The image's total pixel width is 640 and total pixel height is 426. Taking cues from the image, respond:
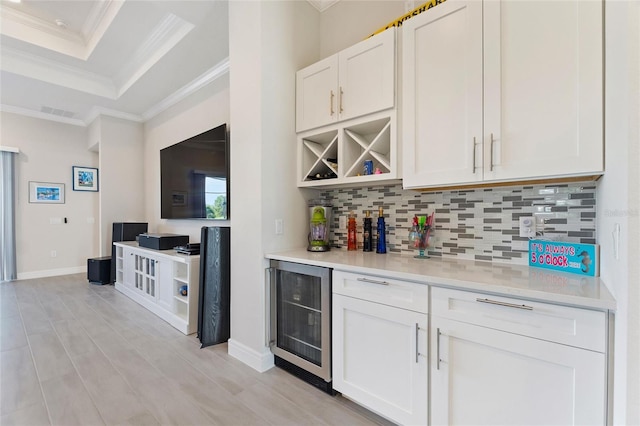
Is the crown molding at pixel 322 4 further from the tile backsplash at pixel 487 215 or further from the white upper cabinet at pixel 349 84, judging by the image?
the tile backsplash at pixel 487 215

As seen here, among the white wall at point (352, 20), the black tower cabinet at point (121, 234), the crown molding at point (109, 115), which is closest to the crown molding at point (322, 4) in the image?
the white wall at point (352, 20)

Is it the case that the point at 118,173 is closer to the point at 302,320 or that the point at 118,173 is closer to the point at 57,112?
the point at 57,112

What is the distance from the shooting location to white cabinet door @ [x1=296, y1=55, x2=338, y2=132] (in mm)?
2068

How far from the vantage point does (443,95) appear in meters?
1.56

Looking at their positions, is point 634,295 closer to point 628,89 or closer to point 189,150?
point 628,89

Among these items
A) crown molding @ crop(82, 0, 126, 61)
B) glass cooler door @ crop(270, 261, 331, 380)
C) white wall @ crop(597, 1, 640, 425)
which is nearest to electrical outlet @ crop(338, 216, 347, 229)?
glass cooler door @ crop(270, 261, 331, 380)

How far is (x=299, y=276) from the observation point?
199cm

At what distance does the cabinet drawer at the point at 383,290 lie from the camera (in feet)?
4.45

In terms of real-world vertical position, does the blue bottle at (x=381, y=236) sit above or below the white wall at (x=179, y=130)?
below

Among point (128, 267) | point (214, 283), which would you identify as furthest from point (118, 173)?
point (214, 283)

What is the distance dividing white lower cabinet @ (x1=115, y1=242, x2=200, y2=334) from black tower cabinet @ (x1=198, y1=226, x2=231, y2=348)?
0.29m

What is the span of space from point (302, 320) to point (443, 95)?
1695 millimetres

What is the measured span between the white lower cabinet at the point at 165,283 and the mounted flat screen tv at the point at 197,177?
664 mm

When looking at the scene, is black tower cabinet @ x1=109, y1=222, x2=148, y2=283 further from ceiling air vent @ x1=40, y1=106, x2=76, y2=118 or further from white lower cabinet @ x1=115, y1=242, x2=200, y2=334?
ceiling air vent @ x1=40, y1=106, x2=76, y2=118
